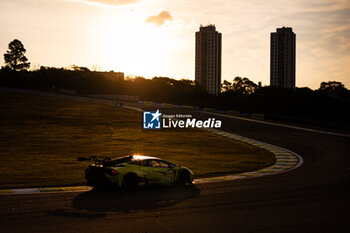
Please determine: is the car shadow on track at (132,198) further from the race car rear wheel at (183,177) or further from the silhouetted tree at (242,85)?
the silhouetted tree at (242,85)

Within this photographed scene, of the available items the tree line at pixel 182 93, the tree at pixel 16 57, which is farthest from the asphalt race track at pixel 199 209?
the tree at pixel 16 57

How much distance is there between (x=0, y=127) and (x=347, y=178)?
33.1 meters

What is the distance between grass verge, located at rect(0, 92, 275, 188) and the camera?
57.1 ft

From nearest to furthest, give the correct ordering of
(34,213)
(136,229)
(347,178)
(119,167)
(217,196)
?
(136,229), (34,213), (217,196), (119,167), (347,178)

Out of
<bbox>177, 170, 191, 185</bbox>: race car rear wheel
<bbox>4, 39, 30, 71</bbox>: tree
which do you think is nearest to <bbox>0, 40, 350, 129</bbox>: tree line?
<bbox>4, 39, 30, 71</bbox>: tree

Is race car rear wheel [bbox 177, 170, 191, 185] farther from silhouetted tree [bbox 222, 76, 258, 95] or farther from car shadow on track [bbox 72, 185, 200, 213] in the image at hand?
→ silhouetted tree [bbox 222, 76, 258, 95]

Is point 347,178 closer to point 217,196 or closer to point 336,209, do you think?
point 336,209

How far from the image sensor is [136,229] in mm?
8602

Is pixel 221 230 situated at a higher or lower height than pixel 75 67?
lower

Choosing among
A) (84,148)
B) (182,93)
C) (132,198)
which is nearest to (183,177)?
(132,198)

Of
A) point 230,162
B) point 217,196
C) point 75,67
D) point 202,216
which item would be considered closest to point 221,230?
point 202,216

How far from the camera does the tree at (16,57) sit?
138137 millimetres

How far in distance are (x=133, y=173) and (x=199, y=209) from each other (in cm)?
375

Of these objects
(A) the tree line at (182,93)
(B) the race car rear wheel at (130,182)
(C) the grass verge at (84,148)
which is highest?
(A) the tree line at (182,93)
